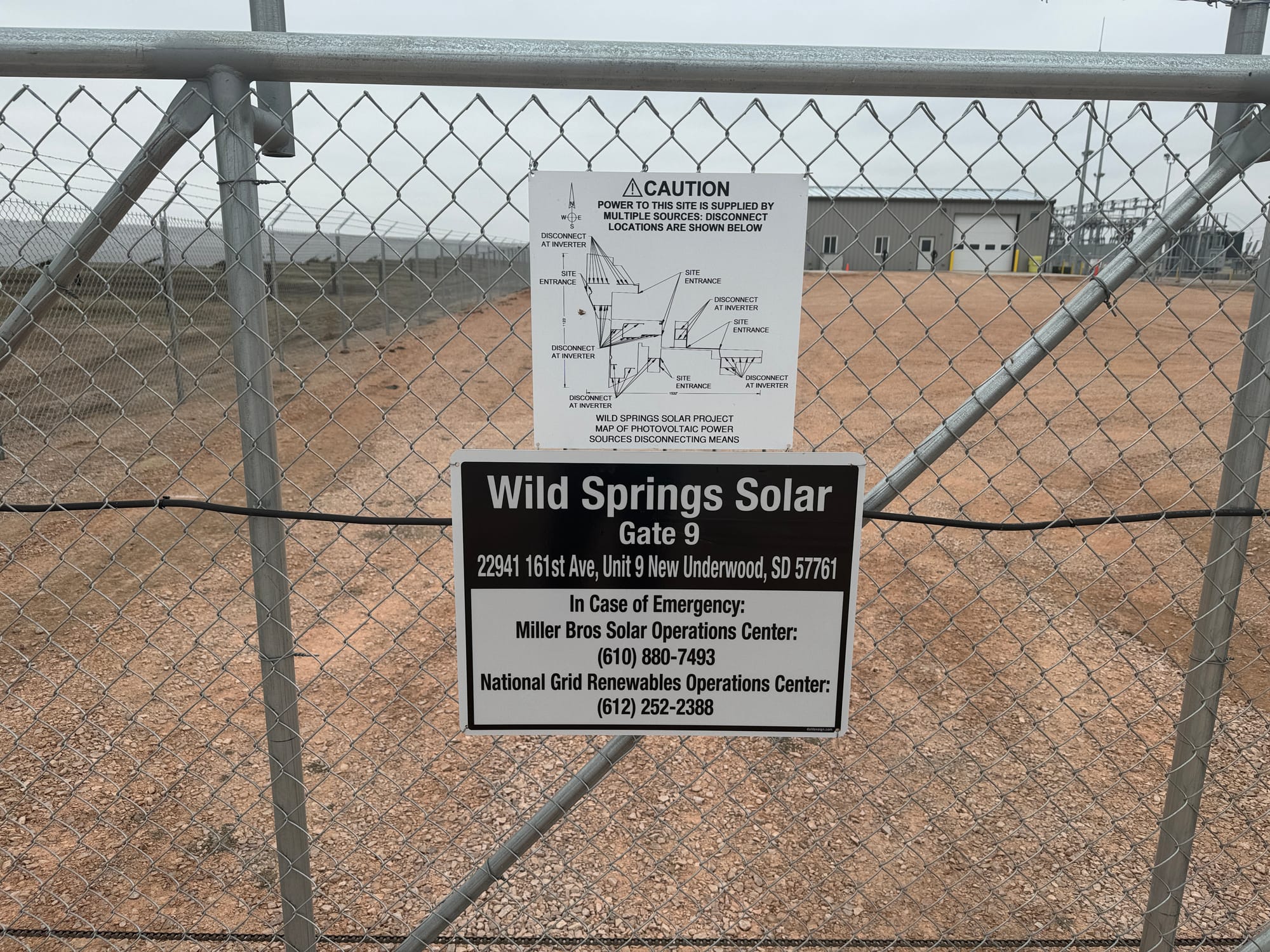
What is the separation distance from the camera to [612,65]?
1.72 m

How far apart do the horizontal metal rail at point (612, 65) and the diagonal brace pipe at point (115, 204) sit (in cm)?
6

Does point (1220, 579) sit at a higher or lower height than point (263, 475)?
lower

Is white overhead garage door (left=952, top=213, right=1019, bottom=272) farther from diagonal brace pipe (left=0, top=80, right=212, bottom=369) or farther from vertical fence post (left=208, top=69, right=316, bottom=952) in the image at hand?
diagonal brace pipe (left=0, top=80, right=212, bottom=369)

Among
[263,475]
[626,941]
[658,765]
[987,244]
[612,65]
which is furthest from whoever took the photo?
[658,765]

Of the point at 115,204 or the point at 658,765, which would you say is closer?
the point at 115,204

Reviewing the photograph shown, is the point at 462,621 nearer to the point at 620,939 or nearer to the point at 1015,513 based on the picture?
the point at 620,939

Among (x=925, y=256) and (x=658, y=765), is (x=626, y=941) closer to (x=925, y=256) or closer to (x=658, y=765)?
(x=658, y=765)

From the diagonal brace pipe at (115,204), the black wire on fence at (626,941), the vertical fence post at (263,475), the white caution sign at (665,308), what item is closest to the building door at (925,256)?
the white caution sign at (665,308)

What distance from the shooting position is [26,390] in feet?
33.3

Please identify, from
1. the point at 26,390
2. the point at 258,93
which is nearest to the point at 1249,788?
the point at 258,93

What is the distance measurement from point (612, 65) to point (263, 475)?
1.16 m

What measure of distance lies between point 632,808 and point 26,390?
10008mm

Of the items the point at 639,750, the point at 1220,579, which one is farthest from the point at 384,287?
the point at 1220,579

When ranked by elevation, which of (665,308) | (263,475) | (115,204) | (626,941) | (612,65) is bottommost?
(626,941)
